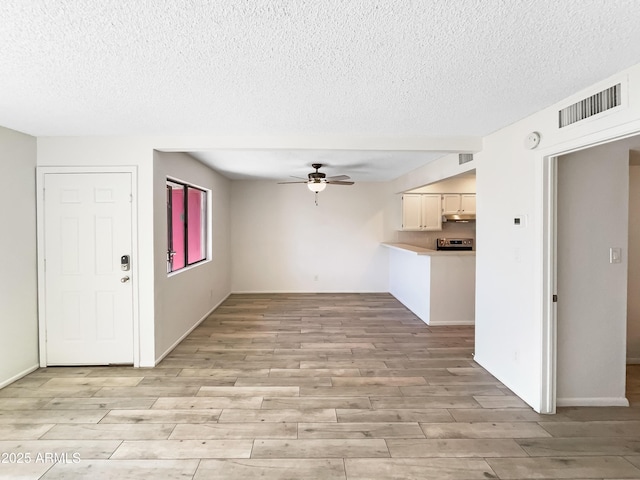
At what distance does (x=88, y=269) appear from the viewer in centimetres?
344

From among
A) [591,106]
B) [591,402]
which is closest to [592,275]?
[591,402]

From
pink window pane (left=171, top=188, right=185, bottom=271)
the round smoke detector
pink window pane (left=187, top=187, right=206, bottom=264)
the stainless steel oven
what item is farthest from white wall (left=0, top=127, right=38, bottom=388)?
the stainless steel oven

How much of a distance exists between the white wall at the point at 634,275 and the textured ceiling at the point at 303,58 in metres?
2.02

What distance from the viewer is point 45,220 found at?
11.1 feet

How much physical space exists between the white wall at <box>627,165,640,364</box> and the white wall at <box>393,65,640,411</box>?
1646mm

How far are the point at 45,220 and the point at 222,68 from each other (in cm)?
283

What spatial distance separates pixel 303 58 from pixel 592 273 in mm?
2834

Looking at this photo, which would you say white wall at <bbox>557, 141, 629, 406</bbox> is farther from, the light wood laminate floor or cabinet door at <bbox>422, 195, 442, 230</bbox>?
cabinet door at <bbox>422, 195, 442, 230</bbox>

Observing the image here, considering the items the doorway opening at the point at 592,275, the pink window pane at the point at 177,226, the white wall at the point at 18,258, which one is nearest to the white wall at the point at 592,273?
the doorway opening at the point at 592,275

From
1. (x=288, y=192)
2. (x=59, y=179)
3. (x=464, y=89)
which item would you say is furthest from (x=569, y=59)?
(x=288, y=192)

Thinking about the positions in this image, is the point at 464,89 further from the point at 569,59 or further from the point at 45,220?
the point at 45,220

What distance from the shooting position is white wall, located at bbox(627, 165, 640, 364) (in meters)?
3.57

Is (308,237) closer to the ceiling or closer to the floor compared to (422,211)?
closer to the floor

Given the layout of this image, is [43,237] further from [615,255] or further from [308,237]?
[615,255]
